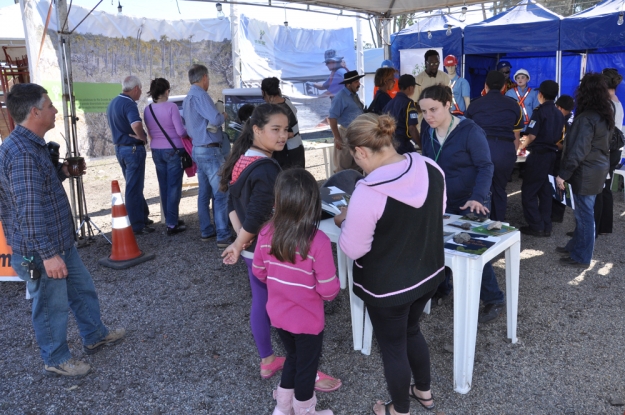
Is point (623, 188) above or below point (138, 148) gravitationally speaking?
below

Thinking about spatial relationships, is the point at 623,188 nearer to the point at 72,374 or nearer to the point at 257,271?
the point at 257,271

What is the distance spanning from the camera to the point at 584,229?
13.6ft

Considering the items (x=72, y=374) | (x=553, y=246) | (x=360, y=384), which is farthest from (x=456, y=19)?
(x=72, y=374)

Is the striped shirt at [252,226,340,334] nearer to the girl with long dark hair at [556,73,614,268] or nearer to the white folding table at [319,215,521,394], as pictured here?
the white folding table at [319,215,521,394]

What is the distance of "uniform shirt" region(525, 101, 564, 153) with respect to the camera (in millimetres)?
4934

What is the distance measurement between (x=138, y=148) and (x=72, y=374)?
315cm

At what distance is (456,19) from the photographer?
8.99 m

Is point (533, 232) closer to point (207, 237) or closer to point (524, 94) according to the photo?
point (524, 94)

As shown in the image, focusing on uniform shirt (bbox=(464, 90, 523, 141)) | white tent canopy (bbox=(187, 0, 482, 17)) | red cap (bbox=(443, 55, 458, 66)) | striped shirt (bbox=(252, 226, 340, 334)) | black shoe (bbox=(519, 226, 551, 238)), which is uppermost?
white tent canopy (bbox=(187, 0, 482, 17))

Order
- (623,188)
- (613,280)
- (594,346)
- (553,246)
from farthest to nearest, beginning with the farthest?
(623,188) < (553,246) < (613,280) < (594,346)

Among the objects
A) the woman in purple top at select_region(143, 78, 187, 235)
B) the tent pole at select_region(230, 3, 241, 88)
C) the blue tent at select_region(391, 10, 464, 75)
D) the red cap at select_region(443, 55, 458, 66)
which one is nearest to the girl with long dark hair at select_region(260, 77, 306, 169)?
the woman in purple top at select_region(143, 78, 187, 235)

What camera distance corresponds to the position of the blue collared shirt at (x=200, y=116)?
4871 mm

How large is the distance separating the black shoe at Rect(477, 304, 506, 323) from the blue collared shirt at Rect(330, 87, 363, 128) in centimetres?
327

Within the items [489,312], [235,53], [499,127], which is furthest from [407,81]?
[235,53]
